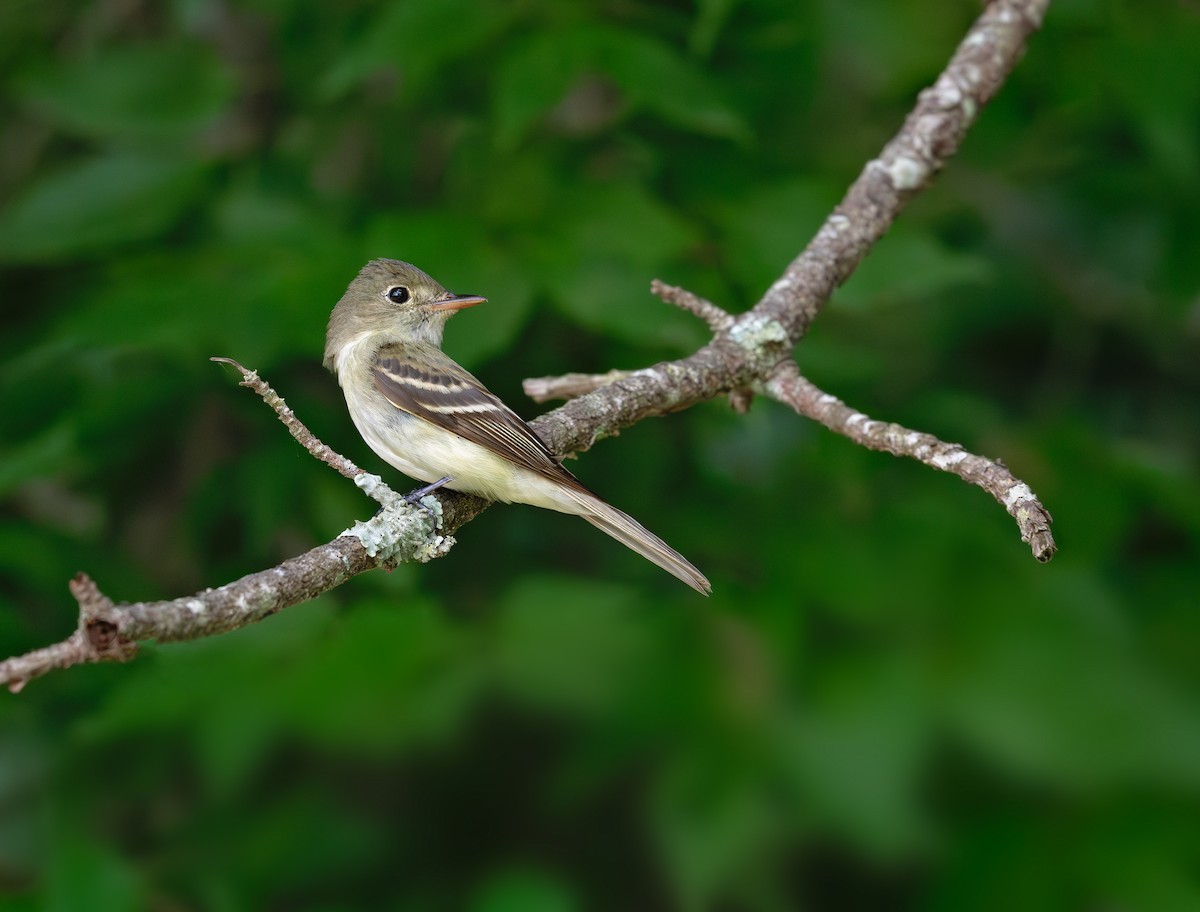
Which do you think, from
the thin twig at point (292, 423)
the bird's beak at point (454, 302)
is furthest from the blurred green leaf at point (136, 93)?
the thin twig at point (292, 423)

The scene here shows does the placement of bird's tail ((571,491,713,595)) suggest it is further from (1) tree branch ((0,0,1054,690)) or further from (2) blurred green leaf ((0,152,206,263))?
(2) blurred green leaf ((0,152,206,263))

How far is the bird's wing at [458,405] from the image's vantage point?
3.44m

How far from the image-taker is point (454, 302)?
3.89 meters

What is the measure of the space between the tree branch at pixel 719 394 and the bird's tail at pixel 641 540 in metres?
0.18

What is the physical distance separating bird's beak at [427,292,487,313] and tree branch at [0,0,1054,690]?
46 centimetres

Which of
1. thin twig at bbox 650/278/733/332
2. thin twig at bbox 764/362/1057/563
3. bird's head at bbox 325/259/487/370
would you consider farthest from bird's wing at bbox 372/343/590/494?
thin twig at bbox 764/362/1057/563

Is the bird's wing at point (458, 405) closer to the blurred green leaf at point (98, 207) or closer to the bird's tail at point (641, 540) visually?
the bird's tail at point (641, 540)

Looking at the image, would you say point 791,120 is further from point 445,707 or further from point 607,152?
point 445,707

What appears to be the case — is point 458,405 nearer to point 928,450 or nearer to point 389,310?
point 389,310

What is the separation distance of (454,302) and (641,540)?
3.40ft

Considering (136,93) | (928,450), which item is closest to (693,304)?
(928,450)

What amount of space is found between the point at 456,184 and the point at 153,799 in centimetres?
254

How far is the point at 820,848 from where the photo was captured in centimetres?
458

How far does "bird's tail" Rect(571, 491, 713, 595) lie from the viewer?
10.6 ft
